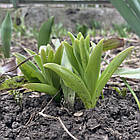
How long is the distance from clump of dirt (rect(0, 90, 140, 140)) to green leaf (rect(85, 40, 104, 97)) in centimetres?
11

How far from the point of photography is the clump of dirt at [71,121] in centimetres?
66

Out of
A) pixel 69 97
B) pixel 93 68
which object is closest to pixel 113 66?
pixel 93 68

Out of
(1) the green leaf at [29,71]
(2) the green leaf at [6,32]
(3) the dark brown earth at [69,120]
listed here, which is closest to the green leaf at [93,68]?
(3) the dark brown earth at [69,120]

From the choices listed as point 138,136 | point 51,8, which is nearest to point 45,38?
point 138,136

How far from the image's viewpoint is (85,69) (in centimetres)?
74

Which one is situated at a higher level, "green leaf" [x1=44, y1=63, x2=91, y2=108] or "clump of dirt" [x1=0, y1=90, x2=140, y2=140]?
"green leaf" [x1=44, y1=63, x2=91, y2=108]

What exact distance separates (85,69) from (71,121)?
0.19 m

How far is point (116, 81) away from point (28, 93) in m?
0.49

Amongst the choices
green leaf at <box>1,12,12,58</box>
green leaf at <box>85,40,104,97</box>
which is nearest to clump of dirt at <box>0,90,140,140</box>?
green leaf at <box>85,40,104,97</box>

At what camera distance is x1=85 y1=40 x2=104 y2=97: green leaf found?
26.2 inches

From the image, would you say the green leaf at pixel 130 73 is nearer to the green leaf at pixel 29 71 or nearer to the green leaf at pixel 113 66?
the green leaf at pixel 113 66

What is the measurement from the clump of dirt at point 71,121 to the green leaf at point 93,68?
0.11m

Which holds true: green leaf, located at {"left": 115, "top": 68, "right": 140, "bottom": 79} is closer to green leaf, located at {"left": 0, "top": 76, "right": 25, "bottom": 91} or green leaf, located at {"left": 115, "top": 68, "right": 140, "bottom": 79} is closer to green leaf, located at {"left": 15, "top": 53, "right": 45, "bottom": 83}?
green leaf, located at {"left": 15, "top": 53, "right": 45, "bottom": 83}

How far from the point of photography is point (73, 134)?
2.17 ft
